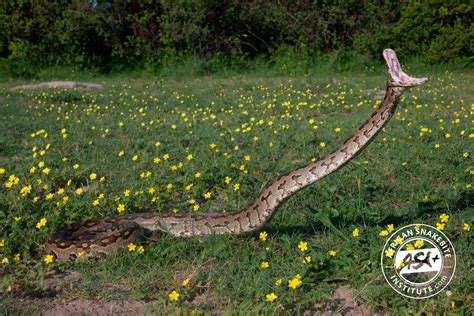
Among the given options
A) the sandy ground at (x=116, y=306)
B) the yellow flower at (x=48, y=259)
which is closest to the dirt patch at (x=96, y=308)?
the sandy ground at (x=116, y=306)

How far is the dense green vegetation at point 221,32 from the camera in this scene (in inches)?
767

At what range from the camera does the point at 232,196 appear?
5.64m

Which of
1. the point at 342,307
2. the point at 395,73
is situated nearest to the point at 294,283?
the point at 342,307

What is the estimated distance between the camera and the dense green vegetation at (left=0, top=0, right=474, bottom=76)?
767 inches

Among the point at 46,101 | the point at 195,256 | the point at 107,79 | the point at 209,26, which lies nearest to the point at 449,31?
the point at 209,26

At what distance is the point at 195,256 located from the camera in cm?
418

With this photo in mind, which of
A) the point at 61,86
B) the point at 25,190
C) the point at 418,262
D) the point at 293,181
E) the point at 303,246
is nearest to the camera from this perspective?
the point at 418,262

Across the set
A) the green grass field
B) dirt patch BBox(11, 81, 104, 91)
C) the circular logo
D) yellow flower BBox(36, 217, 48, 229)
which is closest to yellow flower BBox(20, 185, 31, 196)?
the green grass field

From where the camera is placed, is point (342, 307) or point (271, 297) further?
point (342, 307)

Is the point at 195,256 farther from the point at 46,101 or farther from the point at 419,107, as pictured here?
the point at 46,101

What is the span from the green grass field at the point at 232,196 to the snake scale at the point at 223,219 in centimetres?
15

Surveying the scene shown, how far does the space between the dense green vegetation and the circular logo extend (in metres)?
16.8

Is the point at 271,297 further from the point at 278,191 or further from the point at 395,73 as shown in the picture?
the point at 395,73

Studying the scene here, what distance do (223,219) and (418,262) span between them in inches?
64.9
